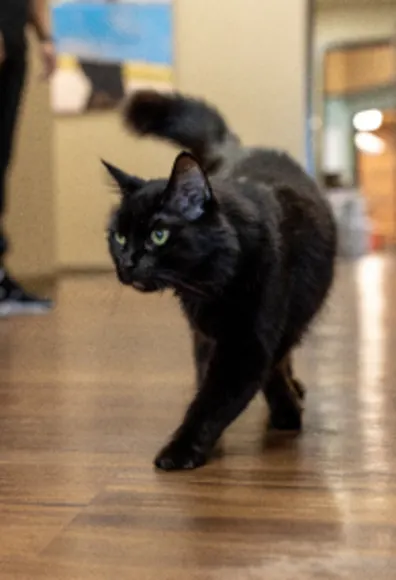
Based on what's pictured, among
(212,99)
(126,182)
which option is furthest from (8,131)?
(212,99)

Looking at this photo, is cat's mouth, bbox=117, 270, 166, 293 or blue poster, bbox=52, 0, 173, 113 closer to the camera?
cat's mouth, bbox=117, 270, 166, 293

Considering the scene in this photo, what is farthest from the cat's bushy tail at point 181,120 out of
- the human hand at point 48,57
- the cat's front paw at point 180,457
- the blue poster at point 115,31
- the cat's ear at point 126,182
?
the blue poster at point 115,31

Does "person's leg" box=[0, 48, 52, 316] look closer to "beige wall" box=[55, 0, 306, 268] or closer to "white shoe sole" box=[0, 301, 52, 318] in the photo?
"white shoe sole" box=[0, 301, 52, 318]

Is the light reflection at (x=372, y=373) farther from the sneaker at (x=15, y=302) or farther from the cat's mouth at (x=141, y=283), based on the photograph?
the sneaker at (x=15, y=302)

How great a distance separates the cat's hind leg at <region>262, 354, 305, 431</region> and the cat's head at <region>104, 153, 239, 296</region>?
0.84 ft

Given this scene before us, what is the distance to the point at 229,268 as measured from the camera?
1012mm

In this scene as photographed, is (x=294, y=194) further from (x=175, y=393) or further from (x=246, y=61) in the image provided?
(x=246, y=61)

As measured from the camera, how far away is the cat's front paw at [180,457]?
3.36ft

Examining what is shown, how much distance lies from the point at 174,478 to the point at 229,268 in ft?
0.77

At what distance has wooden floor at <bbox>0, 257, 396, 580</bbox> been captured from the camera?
2.49 feet

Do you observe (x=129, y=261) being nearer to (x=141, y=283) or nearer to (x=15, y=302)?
(x=141, y=283)

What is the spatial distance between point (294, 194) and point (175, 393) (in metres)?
0.40

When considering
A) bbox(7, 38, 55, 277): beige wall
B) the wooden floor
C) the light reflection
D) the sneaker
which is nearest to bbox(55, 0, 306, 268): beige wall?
bbox(7, 38, 55, 277): beige wall

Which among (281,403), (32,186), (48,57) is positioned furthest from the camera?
(32,186)
